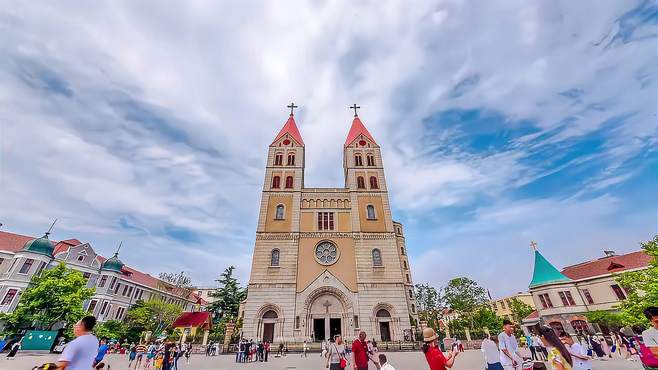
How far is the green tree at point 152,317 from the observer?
29.1 meters

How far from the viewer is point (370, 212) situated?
3008 centimetres

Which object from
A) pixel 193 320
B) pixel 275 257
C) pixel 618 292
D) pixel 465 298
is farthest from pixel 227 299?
pixel 618 292

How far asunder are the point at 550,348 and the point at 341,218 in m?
25.4

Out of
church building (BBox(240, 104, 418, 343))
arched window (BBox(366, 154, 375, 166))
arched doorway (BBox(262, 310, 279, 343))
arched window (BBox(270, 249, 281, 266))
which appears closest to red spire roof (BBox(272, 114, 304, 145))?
church building (BBox(240, 104, 418, 343))

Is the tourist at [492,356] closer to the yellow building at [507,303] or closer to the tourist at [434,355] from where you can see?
the tourist at [434,355]

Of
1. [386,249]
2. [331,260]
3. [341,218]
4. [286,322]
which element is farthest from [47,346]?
[386,249]

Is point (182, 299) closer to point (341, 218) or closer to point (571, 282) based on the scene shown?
point (341, 218)

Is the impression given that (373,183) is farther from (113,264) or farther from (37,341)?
(113,264)

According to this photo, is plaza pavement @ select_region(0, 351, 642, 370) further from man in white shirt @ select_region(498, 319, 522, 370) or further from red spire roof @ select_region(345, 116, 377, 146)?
red spire roof @ select_region(345, 116, 377, 146)

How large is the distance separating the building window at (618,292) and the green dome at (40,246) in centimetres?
5418

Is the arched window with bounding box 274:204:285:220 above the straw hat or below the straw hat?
above

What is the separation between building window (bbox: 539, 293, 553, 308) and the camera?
28.9 meters

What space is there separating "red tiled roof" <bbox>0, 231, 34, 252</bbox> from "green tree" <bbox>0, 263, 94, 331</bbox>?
6.93 meters

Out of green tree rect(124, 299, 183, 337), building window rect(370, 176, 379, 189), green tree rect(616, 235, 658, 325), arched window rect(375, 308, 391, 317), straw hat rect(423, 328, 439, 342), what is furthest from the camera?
building window rect(370, 176, 379, 189)
